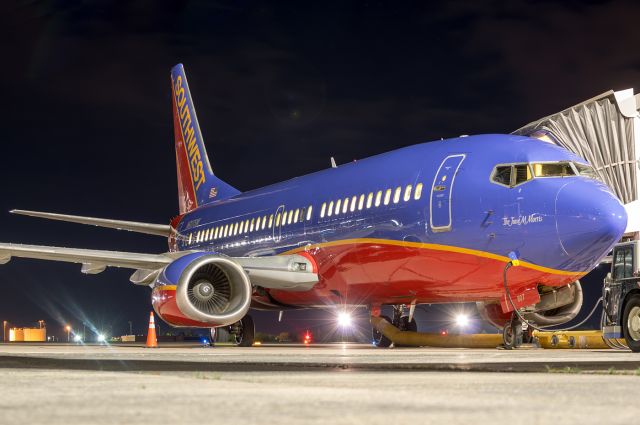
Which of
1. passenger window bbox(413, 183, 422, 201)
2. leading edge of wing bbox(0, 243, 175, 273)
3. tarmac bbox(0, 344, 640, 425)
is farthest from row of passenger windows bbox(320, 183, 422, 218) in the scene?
tarmac bbox(0, 344, 640, 425)

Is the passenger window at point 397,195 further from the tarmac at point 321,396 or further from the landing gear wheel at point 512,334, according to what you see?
the tarmac at point 321,396

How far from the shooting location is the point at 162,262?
1869 cm

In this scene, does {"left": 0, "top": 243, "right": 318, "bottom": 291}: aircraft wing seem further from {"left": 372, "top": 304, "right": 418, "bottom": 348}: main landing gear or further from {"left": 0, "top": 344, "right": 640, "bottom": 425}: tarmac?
{"left": 0, "top": 344, "right": 640, "bottom": 425}: tarmac

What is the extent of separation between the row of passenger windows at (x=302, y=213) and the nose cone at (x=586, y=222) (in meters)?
2.58

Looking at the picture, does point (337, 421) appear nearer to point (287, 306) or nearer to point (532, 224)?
point (532, 224)

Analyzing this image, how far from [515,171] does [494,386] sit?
8233 millimetres

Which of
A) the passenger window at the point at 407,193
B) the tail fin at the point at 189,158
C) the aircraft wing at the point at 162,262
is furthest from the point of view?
the tail fin at the point at 189,158

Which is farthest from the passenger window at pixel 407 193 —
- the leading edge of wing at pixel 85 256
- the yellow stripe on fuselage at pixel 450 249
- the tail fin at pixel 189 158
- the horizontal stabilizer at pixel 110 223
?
the tail fin at pixel 189 158

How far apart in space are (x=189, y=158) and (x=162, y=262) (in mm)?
9339

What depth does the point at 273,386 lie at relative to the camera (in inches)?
244

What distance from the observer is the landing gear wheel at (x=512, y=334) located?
47.9 ft

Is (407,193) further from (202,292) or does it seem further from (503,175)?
(202,292)

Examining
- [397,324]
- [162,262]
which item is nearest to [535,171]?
[397,324]

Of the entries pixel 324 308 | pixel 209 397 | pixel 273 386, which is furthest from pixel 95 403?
pixel 324 308
